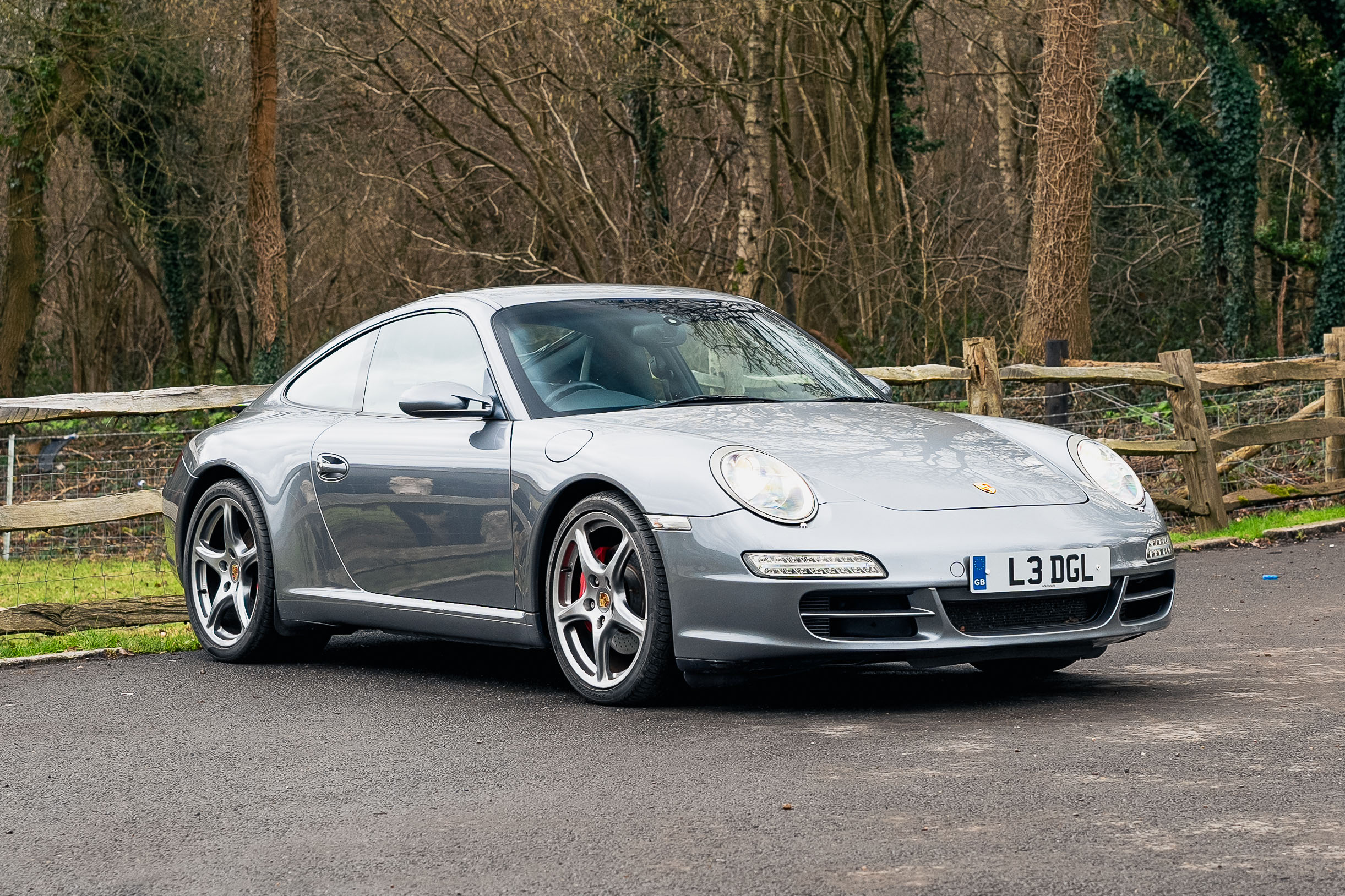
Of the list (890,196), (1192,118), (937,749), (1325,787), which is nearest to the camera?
(1325,787)

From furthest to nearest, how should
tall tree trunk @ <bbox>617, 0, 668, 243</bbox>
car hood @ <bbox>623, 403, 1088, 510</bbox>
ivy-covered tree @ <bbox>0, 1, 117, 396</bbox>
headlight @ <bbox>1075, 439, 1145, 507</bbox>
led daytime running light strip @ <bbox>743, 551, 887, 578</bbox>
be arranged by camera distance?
ivy-covered tree @ <bbox>0, 1, 117, 396</bbox> → tall tree trunk @ <bbox>617, 0, 668, 243</bbox> → headlight @ <bbox>1075, 439, 1145, 507</bbox> → car hood @ <bbox>623, 403, 1088, 510</bbox> → led daytime running light strip @ <bbox>743, 551, 887, 578</bbox>

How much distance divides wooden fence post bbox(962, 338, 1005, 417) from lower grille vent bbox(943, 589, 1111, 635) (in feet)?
A: 18.7

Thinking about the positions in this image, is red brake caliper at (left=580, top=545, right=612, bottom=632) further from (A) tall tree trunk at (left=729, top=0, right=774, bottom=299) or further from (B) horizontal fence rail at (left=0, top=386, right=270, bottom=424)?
(A) tall tree trunk at (left=729, top=0, right=774, bottom=299)

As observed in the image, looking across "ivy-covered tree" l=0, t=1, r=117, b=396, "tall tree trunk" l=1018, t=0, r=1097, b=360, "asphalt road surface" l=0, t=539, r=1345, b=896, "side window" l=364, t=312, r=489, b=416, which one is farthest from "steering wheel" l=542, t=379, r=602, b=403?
"ivy-covered tree" l=0, t=1, r=117, b=396

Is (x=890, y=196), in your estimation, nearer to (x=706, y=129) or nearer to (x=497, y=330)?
(x=706, y=129)

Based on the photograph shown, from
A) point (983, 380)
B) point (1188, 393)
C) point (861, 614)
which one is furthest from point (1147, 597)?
point (1188, 393)

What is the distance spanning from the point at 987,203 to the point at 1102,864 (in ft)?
76.9

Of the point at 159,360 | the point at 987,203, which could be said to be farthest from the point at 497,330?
the point at 159,360

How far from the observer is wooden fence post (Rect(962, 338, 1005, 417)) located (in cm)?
1143

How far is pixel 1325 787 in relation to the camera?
436 centimetres

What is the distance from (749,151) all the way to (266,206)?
8530 millimetres

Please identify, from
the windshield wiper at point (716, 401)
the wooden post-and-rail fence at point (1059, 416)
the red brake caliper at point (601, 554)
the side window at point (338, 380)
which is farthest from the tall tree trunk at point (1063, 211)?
the red brake caliper at point (601, 554)

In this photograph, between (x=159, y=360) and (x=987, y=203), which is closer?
(x=987, y=203)

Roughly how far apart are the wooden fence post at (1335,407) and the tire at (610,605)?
Answer: 28.4 ft
